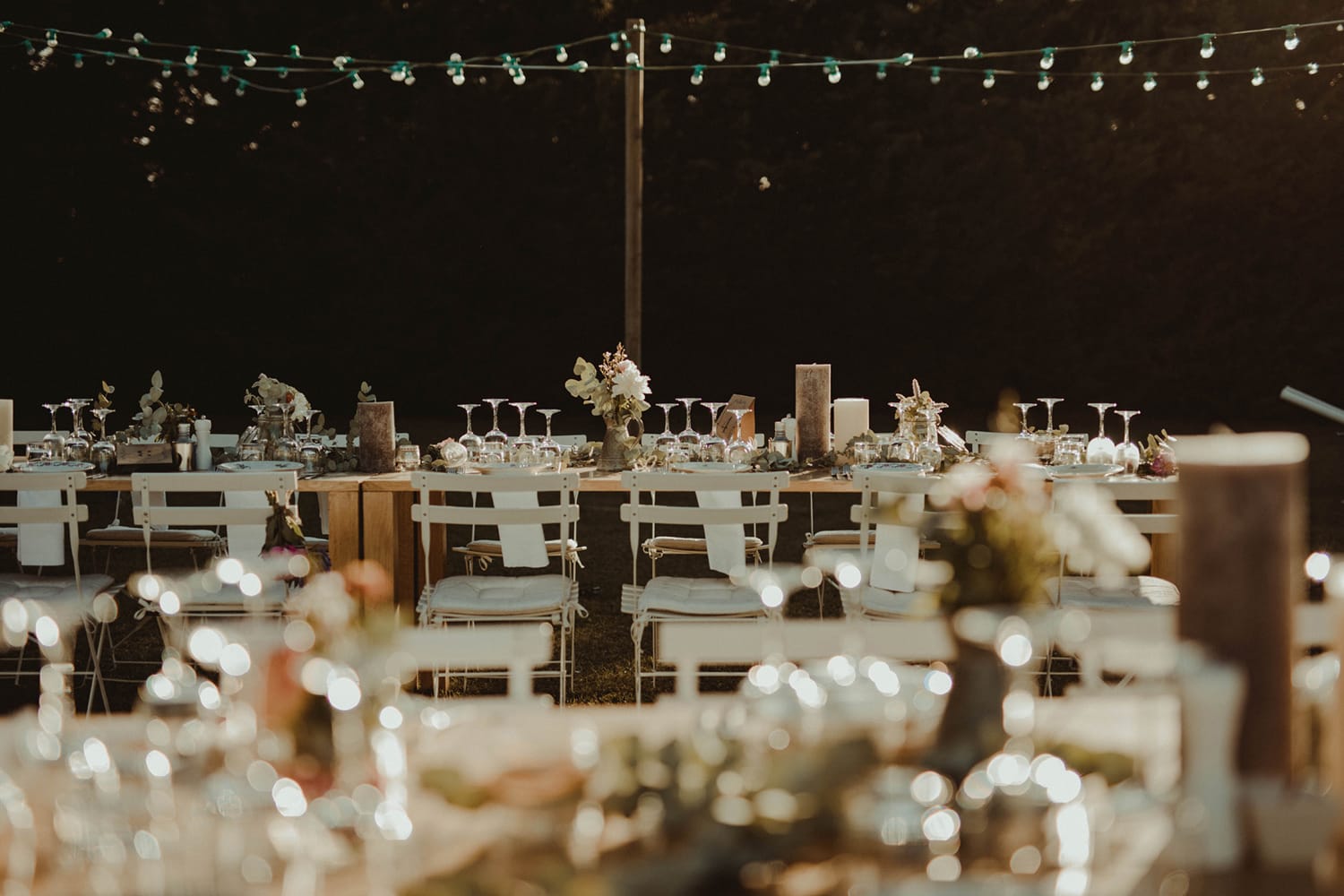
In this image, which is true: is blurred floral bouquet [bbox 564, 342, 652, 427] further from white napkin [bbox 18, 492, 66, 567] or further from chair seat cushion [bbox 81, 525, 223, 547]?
white napkin [bbox 18, 492, 66, 567]

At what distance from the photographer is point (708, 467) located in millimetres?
5203

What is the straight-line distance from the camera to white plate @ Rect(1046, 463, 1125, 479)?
502 cm

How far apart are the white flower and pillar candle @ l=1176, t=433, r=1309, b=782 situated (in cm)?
406

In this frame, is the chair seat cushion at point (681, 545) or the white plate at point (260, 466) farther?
the chair seat cushion at point (681, 545)

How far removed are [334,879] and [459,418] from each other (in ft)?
51.1

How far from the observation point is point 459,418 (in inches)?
659

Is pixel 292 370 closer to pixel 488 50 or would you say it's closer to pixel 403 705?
pixel 488 50

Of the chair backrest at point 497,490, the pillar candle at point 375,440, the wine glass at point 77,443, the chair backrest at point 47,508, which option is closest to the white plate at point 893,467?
→ the chair backrest at point 497,490

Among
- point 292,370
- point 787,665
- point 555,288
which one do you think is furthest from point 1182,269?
point 787,665

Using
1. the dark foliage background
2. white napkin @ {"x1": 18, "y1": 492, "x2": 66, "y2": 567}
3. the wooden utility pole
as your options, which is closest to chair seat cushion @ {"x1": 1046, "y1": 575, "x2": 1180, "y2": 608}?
white napkin @ {"x1": 18, "y1": 492, "x2": 66, "y2": 567}

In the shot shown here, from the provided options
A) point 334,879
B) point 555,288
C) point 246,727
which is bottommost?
point 334,879

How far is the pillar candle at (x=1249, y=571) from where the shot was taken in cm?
148

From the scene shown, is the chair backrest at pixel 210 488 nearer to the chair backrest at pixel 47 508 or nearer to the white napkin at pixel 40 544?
the chair backrest at pixel 47 508

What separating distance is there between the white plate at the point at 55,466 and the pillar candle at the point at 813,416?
289 cm
